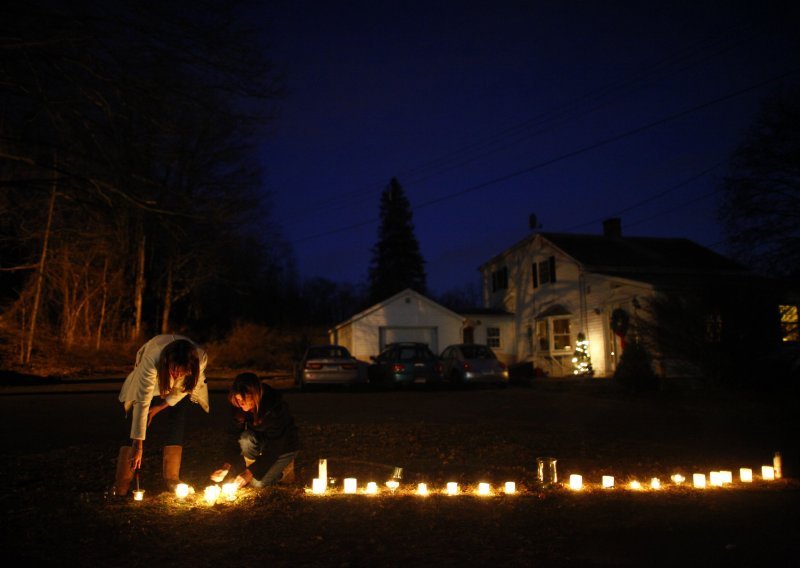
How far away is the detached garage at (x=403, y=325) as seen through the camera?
95.6ft

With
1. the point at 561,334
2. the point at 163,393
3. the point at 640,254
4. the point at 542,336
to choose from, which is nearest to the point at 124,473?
the point at 163,393

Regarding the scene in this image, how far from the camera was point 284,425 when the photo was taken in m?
5.96

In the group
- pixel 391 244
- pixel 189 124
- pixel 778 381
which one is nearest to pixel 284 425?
pixel 189 124

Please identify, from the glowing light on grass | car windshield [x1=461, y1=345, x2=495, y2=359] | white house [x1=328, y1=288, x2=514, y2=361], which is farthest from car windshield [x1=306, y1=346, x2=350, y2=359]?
the glowing light on grass

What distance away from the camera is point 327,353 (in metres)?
19.3

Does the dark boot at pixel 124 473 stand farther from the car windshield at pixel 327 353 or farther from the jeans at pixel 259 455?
the car windshield at pixel 327 353

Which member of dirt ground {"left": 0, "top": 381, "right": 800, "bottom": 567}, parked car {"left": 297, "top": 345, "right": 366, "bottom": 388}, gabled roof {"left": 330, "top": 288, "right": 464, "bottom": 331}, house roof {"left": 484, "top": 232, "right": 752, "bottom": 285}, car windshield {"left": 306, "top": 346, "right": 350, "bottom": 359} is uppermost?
house roof {"left": 484, "top": 232, "right": 752, "bottom": 285}

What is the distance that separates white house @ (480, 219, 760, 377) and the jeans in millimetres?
15865

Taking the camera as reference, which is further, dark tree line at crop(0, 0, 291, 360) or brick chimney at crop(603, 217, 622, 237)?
brick chimney at crop(603, 217, 622, 237)

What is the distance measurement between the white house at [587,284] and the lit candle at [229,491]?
1649cm

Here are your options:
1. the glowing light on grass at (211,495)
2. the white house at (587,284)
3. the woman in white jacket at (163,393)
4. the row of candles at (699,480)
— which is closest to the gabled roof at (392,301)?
the white house at (587,284)

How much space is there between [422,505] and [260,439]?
1.62 meters

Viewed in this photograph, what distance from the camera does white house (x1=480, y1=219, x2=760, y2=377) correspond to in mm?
22219

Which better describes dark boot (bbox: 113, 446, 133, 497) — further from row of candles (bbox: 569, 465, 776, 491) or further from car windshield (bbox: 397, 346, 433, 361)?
car windshield (bbox: 397, 346, 433, 361)
